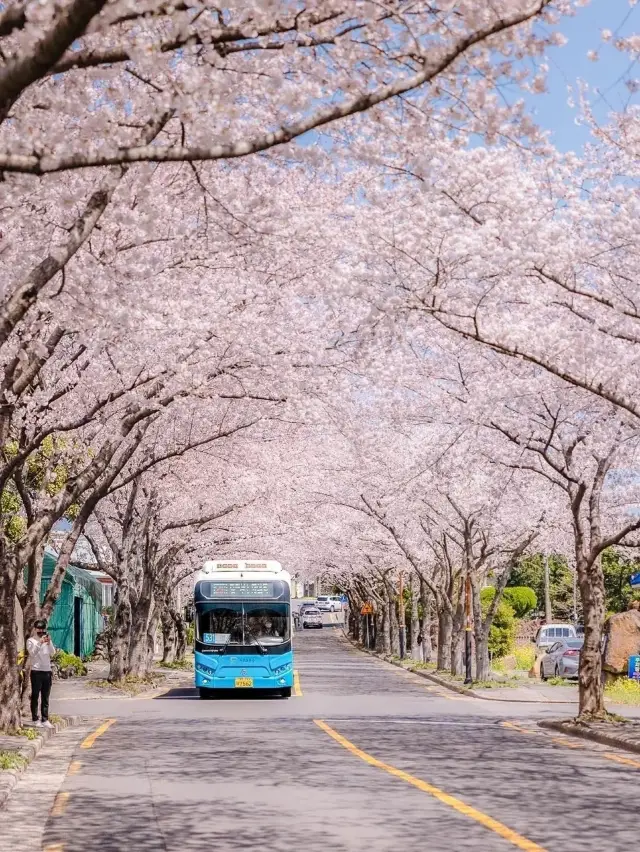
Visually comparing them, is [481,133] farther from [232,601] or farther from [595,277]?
[232,601]

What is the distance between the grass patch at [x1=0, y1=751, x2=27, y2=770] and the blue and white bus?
14851mm

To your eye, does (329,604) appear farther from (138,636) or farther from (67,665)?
(138,636)

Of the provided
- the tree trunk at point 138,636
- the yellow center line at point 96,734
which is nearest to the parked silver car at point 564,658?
the tree trunk at point 138,636

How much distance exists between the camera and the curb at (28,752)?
12.6 m

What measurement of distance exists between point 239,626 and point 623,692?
32.6 ft

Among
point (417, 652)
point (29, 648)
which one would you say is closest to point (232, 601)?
point (29, 648)

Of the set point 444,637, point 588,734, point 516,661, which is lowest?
point 516,661

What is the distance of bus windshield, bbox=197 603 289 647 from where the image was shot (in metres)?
30.6

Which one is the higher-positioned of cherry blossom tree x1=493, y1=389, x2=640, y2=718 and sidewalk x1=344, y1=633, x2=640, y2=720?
cherry blossom tree x1=493, y1=389, x2=640, y2=718

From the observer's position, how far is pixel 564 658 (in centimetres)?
3953

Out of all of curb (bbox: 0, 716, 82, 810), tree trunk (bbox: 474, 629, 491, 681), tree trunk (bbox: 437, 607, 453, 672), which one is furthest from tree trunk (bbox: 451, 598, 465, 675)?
curb (bbox: 0, 716, 82, 810)

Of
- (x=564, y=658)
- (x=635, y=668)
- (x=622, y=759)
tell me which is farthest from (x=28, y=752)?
(x=564, y=658)

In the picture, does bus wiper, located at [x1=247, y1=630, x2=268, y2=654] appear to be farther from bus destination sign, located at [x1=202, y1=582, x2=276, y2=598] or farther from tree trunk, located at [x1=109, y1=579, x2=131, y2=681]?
tree trunk, located at [x1=109, y1=579, x2=131, y2=681]

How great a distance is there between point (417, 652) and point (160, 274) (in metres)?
41.3
